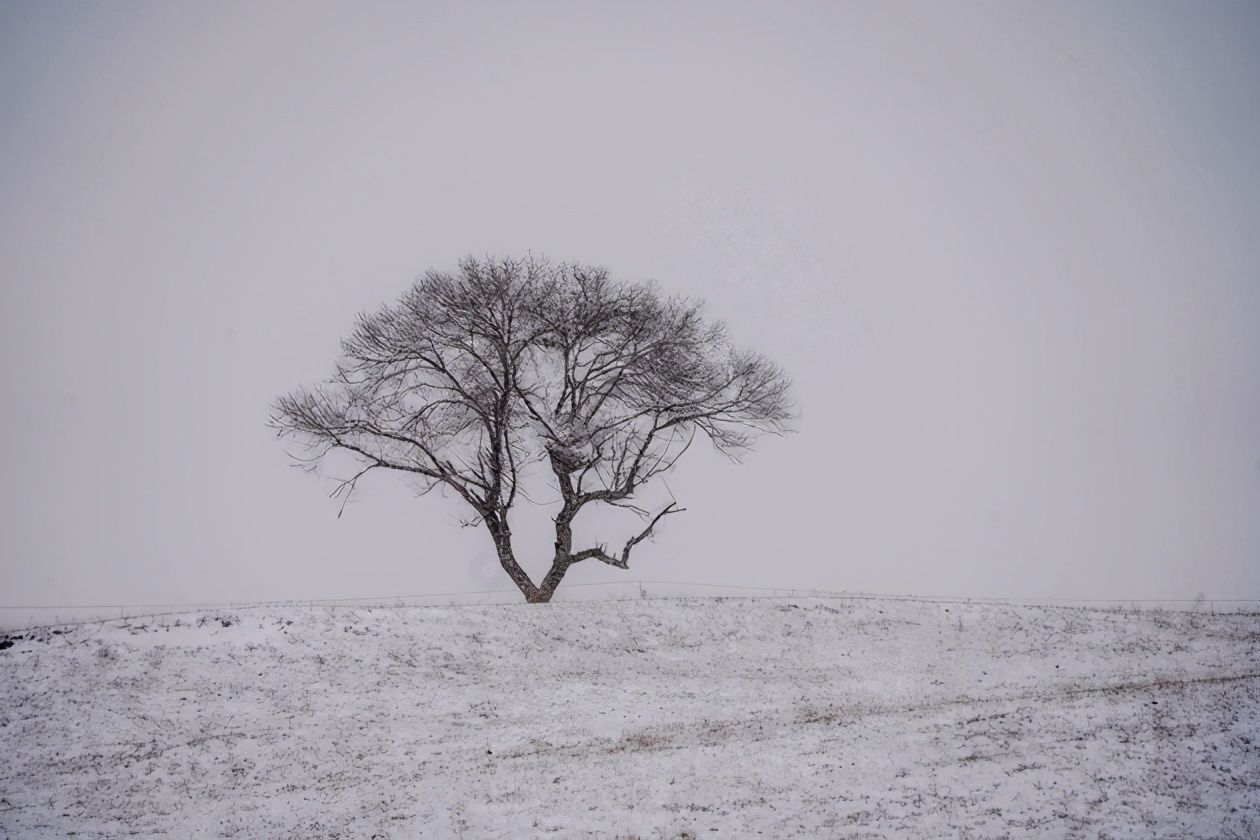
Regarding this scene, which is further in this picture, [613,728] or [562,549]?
[562,549]

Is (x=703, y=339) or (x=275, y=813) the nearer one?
(x=275, y=813)

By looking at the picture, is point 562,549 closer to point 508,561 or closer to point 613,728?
point 508,561

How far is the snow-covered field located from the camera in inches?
484

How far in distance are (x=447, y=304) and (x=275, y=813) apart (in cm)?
1514

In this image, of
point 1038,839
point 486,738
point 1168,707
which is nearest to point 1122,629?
point 1168,707

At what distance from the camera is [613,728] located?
1652cm

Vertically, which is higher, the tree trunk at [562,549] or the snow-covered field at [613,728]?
the tree trunk at [562,549]

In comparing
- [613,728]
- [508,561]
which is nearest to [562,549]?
[508,561]

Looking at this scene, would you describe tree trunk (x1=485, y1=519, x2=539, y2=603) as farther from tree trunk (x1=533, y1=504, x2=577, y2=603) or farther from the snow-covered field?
the snow-covered field

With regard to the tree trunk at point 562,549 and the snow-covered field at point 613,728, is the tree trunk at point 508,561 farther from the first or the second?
the snow-covered field at point 613,728

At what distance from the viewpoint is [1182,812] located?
11.8 metres

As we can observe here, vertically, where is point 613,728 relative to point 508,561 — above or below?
below

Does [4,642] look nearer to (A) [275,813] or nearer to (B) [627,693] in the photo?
(A) [275,813]

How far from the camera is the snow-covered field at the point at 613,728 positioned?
12.3 meters
